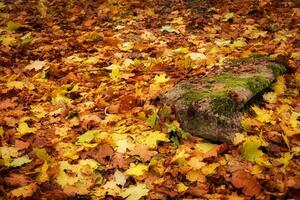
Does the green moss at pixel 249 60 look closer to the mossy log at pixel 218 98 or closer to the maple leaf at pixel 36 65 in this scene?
the mossy log at pixel 218 98

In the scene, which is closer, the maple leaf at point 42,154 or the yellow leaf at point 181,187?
the yellow leaf at point 181,187

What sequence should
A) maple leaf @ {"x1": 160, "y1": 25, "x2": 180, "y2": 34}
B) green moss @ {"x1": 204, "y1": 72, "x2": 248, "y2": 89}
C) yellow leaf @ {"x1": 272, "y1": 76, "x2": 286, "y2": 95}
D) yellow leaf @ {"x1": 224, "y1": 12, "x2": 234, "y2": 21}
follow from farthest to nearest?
yellow leaf @ {"x1": 224, "y1": 12, "x2": 234, "y2": 21} → maple leaf @ {"x1": 160, "y1": 25, "x2": 180, "y2": 34} → yellow leaf @ {"x1": 272, "y1": 76, "x2": 286, "y2": 95} → green moss @ {"x1": 204, "y1": 72, "x2": 248, "y2": 89}

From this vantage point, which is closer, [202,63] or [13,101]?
[13,101]

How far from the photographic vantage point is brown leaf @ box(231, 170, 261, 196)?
2721 mm

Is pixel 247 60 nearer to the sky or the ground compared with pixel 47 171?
nearer to the sky

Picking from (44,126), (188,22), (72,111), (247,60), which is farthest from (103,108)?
(188,22)

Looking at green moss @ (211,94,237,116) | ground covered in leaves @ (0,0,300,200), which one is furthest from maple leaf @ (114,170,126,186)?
green moss @ (211,94,237,116)

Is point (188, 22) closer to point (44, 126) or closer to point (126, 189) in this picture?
point (44, 126)

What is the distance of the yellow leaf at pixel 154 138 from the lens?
128 inches

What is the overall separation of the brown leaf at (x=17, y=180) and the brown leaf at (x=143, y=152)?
33.5 inches

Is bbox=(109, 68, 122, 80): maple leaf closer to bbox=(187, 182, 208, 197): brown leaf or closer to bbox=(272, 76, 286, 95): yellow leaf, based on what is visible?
bbox=(272, 76, 286, 95): yellow leaf

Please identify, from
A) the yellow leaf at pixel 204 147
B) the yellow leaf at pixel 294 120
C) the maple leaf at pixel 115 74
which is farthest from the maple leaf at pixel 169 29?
the yellow leaf at pixel 204 147

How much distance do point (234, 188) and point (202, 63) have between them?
6.40 ft

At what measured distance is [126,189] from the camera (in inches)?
113
